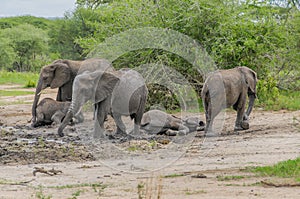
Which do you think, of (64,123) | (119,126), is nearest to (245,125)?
(119,126)

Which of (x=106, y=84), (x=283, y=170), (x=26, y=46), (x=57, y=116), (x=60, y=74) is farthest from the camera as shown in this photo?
(x=26, y=46)

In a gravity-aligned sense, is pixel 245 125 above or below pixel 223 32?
below

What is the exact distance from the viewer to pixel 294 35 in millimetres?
16156

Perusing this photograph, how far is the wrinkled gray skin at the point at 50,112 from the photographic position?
1309cm

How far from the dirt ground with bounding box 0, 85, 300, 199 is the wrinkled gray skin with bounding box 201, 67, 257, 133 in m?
0.33

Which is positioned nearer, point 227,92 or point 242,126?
point 227,92

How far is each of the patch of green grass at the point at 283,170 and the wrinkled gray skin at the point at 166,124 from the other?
4181mm

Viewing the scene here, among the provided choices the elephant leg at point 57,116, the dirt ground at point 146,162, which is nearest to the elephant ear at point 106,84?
the dirt ground at point 146,162

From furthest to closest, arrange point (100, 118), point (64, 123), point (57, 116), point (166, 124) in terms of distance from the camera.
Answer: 1. point (57, 116)
2. point (166, 124)
3. point (100, 118)
4. point (64, 123)

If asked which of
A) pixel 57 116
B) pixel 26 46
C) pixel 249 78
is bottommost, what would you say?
pixel 26 46

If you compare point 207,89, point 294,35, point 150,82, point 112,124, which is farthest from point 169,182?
point 294,35

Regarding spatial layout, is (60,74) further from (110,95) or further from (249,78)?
(249,78)

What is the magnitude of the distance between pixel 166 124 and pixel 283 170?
4791mm

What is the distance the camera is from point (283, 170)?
7312 millimetres
